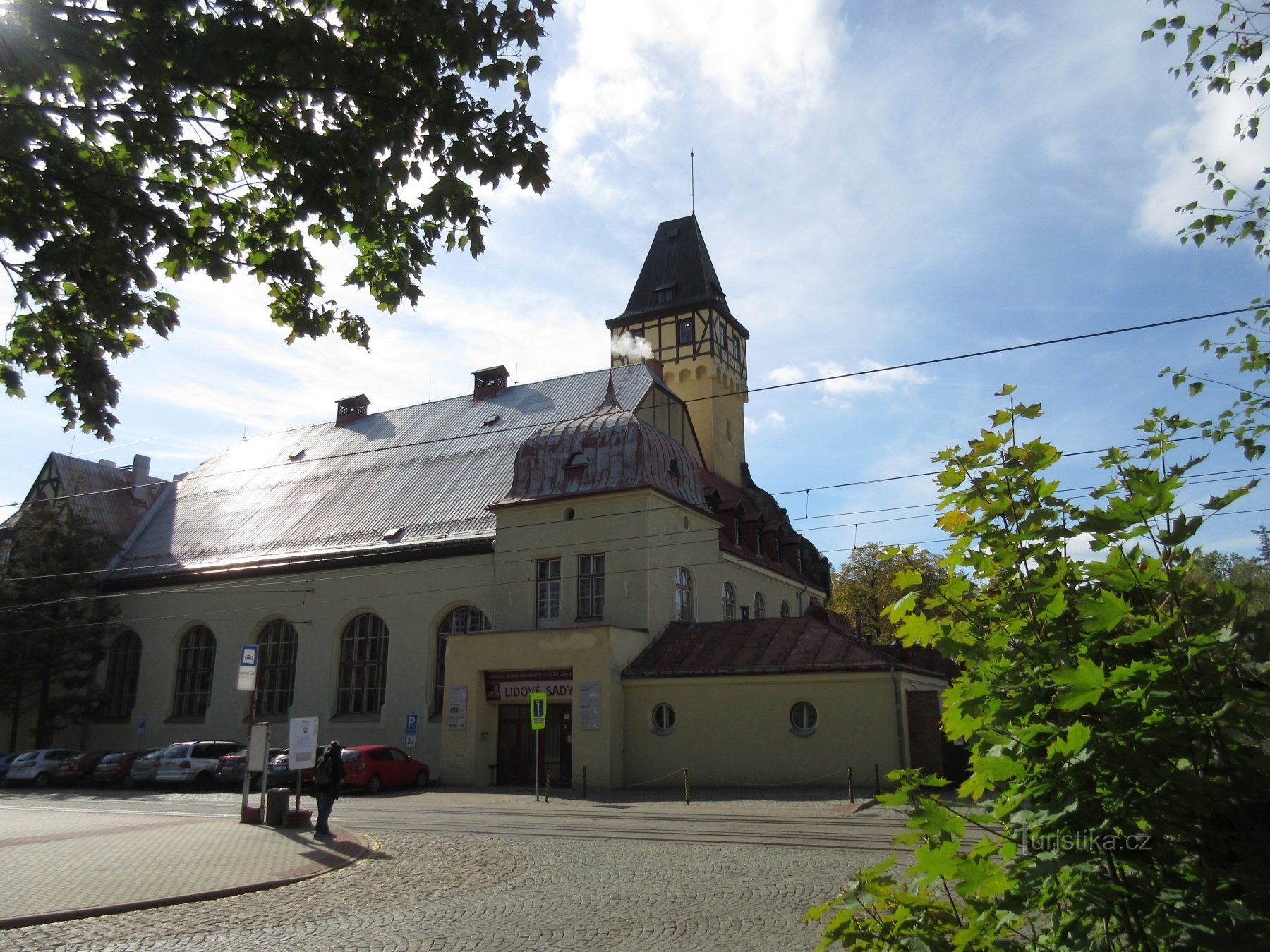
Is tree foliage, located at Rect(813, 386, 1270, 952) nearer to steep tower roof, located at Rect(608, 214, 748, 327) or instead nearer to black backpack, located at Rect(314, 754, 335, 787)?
black backpack, located at Rect(314, 754, 335, 787)

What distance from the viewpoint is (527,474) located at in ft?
97.6

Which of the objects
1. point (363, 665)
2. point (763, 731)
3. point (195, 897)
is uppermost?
point (363, 665)

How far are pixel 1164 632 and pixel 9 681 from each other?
42944 millimetres

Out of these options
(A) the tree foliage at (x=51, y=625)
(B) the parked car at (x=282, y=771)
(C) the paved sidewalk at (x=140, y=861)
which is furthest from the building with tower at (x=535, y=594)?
(C) the paved sidewalk at (x=140, y=861)

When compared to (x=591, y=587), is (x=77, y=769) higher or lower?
lower

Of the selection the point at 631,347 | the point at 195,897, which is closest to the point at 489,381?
the point at 631,347

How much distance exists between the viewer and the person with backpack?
1445 cm

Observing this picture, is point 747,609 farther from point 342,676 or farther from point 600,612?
point 342,676

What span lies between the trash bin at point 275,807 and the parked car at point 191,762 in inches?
589

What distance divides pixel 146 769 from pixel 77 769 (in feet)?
14.1

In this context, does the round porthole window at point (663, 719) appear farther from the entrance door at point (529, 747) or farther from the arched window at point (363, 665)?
the arched window at point (363, 665)

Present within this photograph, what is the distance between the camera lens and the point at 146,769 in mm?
30781

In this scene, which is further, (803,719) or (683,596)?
(683,596)

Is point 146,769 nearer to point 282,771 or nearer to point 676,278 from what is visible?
point 282,771
